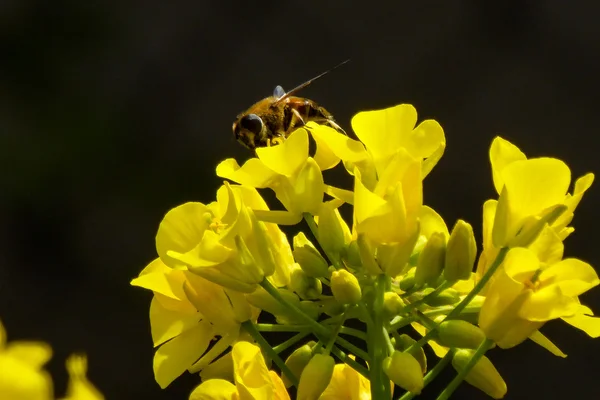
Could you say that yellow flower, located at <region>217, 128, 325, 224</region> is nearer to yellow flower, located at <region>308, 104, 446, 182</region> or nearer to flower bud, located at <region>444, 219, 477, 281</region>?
yellow flower, located at <region>308, 104, 446, 182</region>

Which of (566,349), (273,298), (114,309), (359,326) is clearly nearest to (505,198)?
(273,298)

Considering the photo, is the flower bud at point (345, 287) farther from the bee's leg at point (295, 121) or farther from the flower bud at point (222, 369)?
the bee's leg at point (295, 121)

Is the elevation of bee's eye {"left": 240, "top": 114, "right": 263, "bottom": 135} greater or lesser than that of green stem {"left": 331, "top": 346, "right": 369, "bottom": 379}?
greater

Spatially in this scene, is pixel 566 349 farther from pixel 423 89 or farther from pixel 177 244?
pixel 177 244

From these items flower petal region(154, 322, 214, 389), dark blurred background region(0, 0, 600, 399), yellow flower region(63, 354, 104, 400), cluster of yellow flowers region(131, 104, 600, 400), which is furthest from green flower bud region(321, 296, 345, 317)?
dark blurred background region(0, 0, 600, 399)

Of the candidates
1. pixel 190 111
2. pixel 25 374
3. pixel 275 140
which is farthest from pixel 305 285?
pixel 190 111

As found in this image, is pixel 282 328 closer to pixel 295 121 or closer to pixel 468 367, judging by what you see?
pixel 468 367
